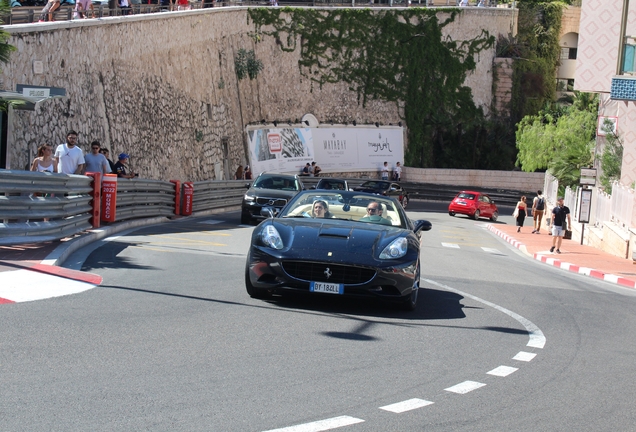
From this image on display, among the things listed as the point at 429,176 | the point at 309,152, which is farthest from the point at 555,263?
the point at 429,176

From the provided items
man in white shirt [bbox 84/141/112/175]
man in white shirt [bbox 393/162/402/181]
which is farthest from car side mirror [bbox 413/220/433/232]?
man in white shirt [bbox 393/162/402/181]

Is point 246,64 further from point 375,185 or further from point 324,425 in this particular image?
point 324,425

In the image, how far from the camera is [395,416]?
5449mm

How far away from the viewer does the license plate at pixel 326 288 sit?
9.18 meters

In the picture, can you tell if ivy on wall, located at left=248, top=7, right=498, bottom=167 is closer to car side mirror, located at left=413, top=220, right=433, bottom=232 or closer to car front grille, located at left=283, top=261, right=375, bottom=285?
car side mirror, located at left=413, top=220, right=433, bottom=232

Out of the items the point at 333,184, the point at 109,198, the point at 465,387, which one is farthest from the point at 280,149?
the point at 465,387

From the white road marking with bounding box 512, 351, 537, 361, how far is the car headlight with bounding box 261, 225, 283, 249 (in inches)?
115

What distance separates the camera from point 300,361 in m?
6.80

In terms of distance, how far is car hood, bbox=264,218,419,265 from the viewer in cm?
927

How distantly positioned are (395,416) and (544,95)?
58167mm

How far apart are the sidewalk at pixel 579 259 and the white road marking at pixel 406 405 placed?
1228 centimetres

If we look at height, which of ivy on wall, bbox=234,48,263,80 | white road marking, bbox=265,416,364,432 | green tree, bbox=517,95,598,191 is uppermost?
ivy on wall, bbox=234,48,263,80

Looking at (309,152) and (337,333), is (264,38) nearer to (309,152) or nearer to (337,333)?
(309,152)

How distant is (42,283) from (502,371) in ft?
17.3
